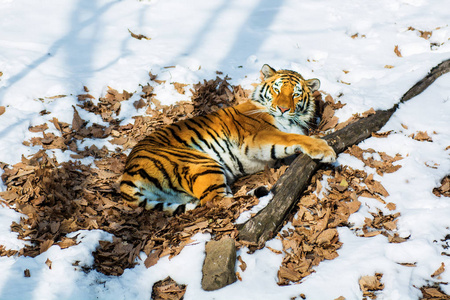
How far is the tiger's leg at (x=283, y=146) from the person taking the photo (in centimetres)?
360

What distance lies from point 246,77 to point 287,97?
→ 59.4 inches

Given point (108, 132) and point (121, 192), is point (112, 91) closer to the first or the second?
point (108, 132)

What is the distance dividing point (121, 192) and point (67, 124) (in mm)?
1495

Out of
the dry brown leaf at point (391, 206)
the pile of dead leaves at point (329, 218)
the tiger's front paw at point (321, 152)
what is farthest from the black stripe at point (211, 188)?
the dry brown leaf at point (391, 206)

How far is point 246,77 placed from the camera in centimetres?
566

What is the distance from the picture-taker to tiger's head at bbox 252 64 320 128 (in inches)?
168

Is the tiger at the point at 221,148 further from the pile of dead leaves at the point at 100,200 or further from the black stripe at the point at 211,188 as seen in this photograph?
the pile of dead leaves at the point at 100,200

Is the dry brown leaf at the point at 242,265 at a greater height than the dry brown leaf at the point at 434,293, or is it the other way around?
the dry brown leaf at the point at 434,293

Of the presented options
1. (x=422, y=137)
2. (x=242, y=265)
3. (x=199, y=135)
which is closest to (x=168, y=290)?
(x=242, y=265)

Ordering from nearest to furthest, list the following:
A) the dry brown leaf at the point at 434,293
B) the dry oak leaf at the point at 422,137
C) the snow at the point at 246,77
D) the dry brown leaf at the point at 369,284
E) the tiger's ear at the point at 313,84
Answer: the dry brown leaf at the point at 434,293
the dry brown leaf at the point at 369,284
the snow at the point at 246,77
the dry oak leaf at the point at 422,137
the tiger's ear at the point at 313,84

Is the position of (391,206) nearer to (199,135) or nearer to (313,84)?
(313,84)

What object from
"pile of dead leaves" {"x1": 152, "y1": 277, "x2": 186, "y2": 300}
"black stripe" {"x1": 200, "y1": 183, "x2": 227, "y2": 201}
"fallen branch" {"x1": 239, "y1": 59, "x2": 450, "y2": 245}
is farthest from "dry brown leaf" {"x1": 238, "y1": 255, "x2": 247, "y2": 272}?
"black stripe" {"x1": 200, "y1": 183, "x2": 227, "y2": 201}

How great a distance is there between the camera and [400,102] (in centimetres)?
469

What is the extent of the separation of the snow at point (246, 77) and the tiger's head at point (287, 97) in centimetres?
53
